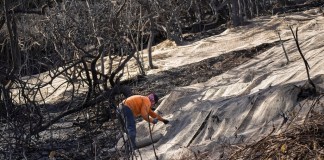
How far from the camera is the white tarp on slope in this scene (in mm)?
9492

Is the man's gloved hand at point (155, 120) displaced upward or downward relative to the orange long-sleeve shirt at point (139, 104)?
downward

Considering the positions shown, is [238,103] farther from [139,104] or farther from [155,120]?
[139,104]

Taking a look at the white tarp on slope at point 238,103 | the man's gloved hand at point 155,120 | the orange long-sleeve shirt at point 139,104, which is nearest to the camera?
the white tarp on slope at point 238,103

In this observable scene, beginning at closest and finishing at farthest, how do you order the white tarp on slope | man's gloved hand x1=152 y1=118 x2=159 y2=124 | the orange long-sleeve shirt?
1. the white tarp on slope
2. the orange long-sleeve shirt
3. man's gloved hand x1=152 y1=118 x2=159 y2=124

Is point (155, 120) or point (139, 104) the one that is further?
point (155, 120)

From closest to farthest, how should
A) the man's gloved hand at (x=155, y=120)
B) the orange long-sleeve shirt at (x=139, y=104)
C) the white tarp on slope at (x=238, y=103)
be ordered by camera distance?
the white tarp on slope at (x=238, y=103) < the orange long-sleeve shirt at (x=139, y=104) < the man's gloved hand at (x=155, y=120)

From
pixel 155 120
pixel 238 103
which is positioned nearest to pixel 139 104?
pixel 155 120

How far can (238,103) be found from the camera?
10.4 m

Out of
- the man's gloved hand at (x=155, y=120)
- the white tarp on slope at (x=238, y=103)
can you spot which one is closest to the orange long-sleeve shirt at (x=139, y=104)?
the man's gloved hand at (x=155, y=120)

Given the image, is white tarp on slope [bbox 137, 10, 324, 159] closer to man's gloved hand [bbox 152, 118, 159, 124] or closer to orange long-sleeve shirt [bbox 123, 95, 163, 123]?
man's gloved hand [bbox 152, 118, 159, 124]

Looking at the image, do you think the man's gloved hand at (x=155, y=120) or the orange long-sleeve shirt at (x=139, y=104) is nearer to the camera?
the orange long-sleeve shirt at (x=139, y=104)

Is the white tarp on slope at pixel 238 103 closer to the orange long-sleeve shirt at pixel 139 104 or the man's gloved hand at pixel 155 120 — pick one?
the man's gloved hand at pixel 155 120

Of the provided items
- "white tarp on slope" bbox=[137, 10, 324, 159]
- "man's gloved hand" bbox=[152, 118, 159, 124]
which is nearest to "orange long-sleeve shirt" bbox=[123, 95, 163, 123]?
"man's gloved hand" bbox=[152, 118, 159, 124]

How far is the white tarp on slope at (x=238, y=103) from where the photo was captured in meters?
9.49
